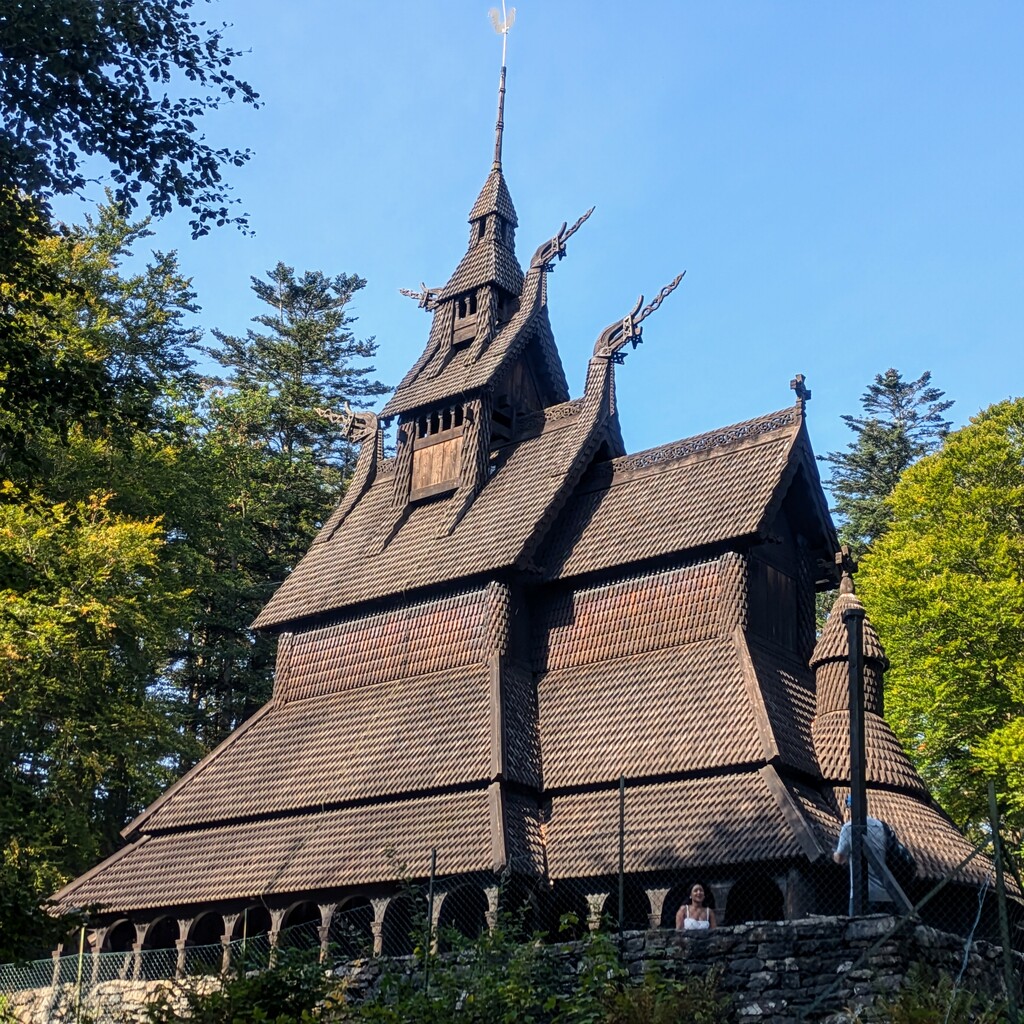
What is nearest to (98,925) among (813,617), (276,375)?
(813,617)

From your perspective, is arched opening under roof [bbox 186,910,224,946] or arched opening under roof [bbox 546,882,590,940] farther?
arched opening under roof [bbox 186,910,224,946]

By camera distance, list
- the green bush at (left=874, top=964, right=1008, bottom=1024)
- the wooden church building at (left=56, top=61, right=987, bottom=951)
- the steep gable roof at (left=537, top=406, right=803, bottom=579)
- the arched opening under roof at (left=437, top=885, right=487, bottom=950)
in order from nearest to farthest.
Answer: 1. the green bush at (left=874, top=964, right=1008, bottom=1024)
2. the wooden church building at (left=56, top=61, right=987, bottom=951)
3. the arched opening under roof at (left=437, top=885, right=487, bottom=950)
4. the steep gable roof at (left=537, top=406, right=803, bottom=579)

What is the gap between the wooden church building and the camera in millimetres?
21125

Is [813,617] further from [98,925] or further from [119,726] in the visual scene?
[119,726]

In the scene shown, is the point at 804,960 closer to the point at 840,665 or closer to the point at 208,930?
the point at 840,665

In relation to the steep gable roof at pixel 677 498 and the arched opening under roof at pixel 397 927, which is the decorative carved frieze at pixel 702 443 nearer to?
the steep gable roof at pixel 677 498

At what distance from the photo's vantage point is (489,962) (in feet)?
45.0

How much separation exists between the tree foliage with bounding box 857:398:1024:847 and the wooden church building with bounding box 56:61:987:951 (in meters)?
6.23

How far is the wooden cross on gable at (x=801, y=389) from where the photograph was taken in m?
25.2

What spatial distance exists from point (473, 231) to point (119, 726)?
13365mm

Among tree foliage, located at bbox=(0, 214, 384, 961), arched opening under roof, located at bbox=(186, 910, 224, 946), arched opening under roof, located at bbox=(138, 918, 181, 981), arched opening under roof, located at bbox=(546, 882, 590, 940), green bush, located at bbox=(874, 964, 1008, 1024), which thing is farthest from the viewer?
tree foliage, located at bbox=(0, 214, 384, 961)

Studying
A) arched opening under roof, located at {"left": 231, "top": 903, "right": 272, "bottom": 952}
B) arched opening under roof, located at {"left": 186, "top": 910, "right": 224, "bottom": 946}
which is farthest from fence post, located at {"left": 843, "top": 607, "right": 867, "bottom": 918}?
arched opening under roof, located at {"left": 186, "top": 910, "right": 224, "bottom": 946}

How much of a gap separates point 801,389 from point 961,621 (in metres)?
9.57

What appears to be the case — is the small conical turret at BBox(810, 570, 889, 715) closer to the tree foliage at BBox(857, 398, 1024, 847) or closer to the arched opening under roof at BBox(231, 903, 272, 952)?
the tree foliage at BBox(857, 398, 1024, 847)
